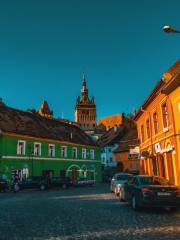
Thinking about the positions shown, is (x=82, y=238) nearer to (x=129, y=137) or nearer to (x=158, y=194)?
(x=158, y=194)

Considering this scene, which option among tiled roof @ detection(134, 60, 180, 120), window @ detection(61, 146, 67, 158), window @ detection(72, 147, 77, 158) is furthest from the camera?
window @ detection(72, 147, 77, 158)

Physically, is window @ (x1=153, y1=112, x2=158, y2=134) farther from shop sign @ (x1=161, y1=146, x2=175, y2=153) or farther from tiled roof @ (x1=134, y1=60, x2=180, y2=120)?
shop sign @ (x1=161, y1=146, x2=175, y2=153)

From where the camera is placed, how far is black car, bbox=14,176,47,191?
2895 cm

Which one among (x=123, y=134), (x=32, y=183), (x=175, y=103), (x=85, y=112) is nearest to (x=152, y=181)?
(x=175, y=103)

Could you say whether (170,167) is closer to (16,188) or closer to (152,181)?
(152,181)

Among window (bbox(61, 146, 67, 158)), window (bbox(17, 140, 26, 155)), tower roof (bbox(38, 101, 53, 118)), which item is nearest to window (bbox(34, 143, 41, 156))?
window (bbox(17, 140, 26, 155))

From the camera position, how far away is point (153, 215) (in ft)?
35.3

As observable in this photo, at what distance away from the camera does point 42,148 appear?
36.8 meters

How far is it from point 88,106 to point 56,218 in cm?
15913

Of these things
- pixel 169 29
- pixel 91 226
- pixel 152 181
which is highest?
pixel 169 29

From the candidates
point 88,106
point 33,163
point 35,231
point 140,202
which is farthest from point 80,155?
point 88,106

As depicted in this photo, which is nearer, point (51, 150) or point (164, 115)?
point (164, 115)

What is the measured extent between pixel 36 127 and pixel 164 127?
23.8 m

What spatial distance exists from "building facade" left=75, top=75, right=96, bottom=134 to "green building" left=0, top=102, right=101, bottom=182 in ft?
377
